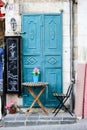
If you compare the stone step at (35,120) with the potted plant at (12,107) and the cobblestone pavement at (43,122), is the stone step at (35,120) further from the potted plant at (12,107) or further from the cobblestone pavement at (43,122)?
the potted plant at (12,107)

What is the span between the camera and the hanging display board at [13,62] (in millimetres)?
13088

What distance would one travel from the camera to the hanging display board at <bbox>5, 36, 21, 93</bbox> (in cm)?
1309

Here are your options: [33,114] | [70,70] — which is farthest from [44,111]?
[70,70]

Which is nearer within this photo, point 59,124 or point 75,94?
point 59,124

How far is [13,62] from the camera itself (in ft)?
43.1

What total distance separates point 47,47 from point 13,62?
104cm

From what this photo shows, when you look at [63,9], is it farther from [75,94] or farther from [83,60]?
[75,94]

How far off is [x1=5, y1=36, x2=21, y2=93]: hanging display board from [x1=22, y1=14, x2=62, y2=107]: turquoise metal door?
34 cm

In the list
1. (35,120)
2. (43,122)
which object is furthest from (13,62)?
(43,122)

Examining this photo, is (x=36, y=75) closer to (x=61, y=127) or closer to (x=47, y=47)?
(x=47, y=47)

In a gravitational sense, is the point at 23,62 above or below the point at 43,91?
above

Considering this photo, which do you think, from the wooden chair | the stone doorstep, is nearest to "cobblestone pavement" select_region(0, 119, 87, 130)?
the stone doorstep

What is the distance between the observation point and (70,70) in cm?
1316

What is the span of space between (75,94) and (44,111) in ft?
3.31
